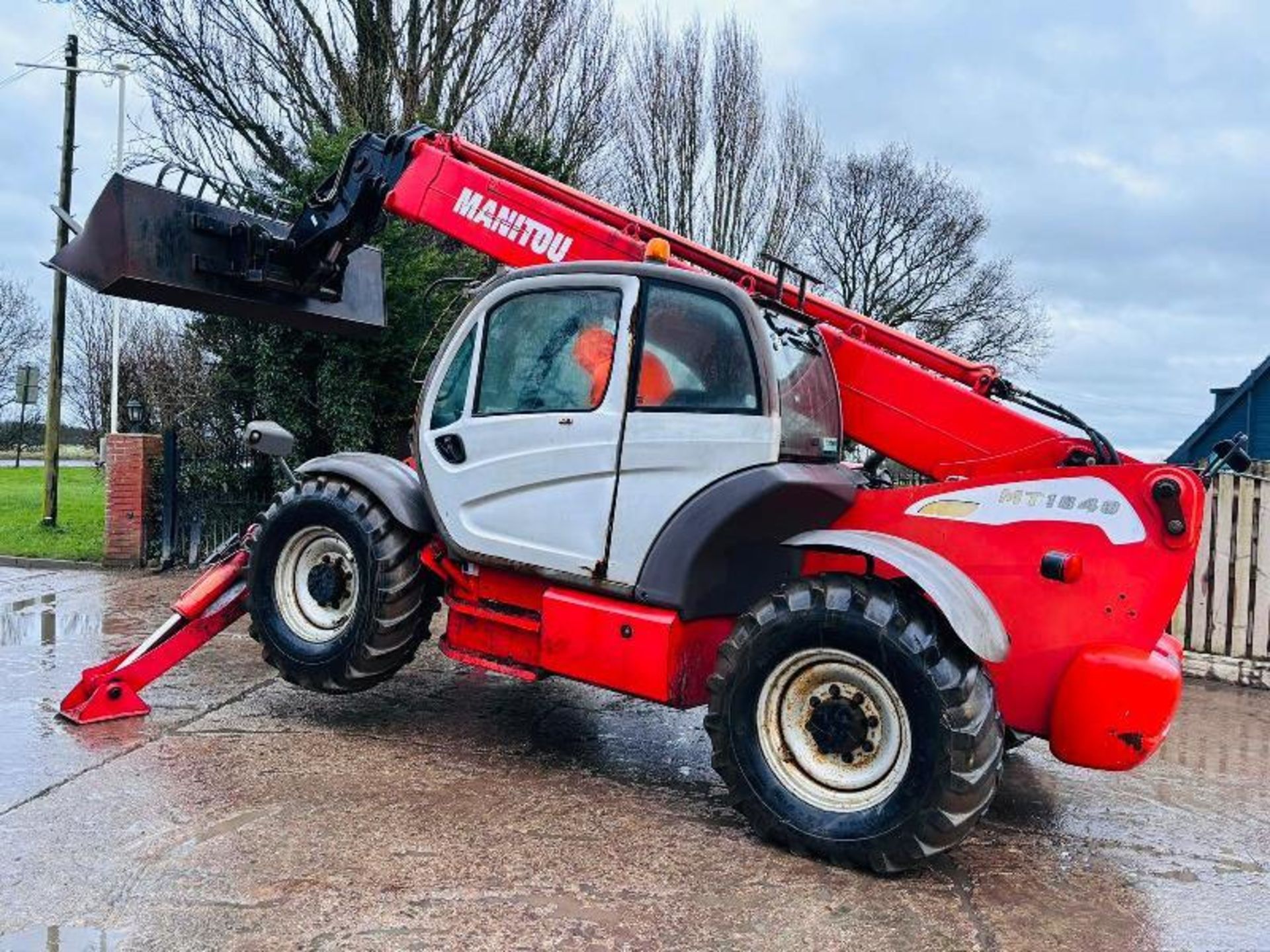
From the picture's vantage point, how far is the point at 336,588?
5816mm

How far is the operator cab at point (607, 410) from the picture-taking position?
470 cm

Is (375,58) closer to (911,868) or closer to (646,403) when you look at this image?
(646,403)

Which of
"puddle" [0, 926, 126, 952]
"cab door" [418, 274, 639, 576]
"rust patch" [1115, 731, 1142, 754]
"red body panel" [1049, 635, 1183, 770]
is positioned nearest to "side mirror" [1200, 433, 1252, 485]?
"red body panel" [1049, 635, 1183, 770]

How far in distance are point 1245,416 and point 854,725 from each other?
17.9 m

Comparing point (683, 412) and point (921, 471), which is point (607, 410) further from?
point (921, 471)

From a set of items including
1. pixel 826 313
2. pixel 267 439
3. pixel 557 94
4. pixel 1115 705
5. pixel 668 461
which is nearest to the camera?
pixel 1115 705

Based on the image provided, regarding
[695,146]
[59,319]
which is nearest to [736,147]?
[695,146]

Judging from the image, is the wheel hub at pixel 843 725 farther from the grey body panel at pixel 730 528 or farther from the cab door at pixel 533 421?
the cab door at pixel 533 421

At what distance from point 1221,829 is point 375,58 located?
1553cm

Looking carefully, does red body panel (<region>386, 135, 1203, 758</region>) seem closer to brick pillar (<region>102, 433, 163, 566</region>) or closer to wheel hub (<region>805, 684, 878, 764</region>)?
wheel hub (<region>805, 684, 878, 764</region>)

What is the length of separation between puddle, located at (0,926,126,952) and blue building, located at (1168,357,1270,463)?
18010 millimetres

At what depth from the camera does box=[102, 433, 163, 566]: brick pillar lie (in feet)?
39.1

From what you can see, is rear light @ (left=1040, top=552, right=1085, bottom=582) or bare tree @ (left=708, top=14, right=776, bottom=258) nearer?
rear light @ (left=1040, top=552, right=1085, bottom=582)

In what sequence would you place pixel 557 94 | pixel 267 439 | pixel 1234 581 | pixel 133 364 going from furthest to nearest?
pixel 133 364
pixel 557 94
pixel 1234 581
pixel 267 439
